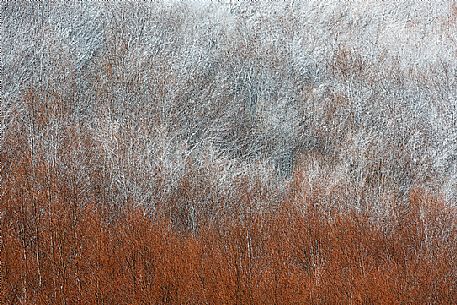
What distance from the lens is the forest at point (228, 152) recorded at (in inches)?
289

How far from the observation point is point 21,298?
22.7ft

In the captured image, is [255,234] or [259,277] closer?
[259,277]

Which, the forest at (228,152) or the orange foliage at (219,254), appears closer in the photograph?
the orange foliage at (219,254)

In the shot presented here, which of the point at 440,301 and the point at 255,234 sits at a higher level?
the point at 255,234

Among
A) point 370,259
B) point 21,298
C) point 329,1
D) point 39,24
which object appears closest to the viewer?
point 21,298

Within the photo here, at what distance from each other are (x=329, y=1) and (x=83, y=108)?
634 centimetres

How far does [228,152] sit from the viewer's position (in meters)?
10.2

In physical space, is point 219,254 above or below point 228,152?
below

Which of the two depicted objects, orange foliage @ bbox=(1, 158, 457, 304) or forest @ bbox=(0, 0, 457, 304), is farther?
forest @ bbox=(0, 0, 457, 304)

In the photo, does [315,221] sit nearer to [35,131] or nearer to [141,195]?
[141,195]

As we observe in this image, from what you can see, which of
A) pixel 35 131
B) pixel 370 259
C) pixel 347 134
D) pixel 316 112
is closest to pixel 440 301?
pixel 370 259

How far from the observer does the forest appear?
7352mm

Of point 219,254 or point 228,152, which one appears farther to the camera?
point 228,152

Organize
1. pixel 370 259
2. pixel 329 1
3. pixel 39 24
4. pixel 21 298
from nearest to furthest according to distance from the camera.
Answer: pixel 21 298 < pixel 370 259 < pixel 39 24 < pixel 329 1
